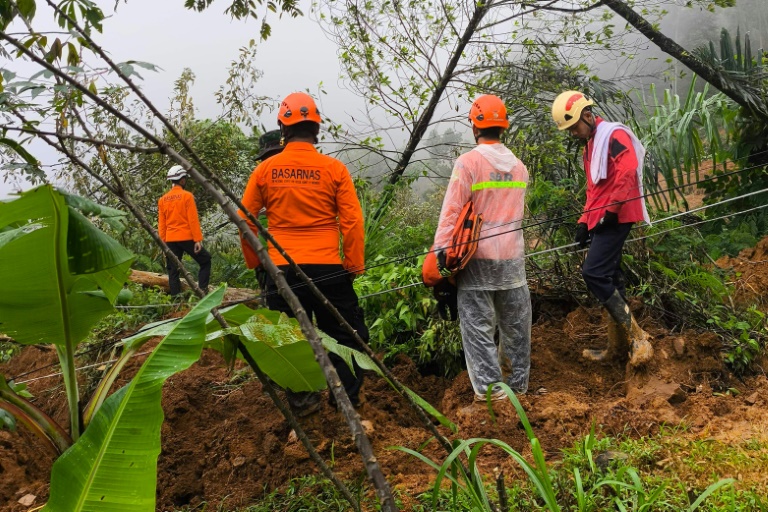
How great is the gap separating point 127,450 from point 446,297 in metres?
2.90

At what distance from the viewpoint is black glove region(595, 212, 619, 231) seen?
15.1 ft

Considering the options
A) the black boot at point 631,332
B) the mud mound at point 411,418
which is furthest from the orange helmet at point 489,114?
the mud mound at point 411,418

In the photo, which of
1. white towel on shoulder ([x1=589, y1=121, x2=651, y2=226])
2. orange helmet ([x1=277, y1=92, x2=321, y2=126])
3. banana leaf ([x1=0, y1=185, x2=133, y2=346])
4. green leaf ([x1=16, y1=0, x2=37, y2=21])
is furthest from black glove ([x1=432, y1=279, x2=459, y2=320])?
green leaf ([x1=16, y1=0, x2=37, y2=21])

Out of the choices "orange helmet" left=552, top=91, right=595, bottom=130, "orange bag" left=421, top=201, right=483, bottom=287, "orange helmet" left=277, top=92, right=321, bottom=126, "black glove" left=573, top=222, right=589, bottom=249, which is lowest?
"black glove" left=573, top=222, right=589, bottom=249

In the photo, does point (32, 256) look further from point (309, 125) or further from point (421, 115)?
point (421, 115)

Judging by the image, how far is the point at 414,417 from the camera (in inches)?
177

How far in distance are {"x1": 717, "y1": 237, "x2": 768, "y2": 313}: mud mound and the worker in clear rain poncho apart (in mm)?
2435

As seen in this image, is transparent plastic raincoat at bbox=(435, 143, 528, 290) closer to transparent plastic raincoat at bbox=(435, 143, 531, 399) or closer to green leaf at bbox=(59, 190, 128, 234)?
transparent plastic raincoat at bbox=(435, 143, 531, 399)

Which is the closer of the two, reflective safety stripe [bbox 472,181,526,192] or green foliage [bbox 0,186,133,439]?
green foliage [bbox 0,186,133,439]

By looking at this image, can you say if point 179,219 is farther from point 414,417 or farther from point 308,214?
point 414,417

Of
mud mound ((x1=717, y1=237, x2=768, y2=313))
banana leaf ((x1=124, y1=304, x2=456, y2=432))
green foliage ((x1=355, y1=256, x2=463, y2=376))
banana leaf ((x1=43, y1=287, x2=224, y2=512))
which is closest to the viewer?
banana leaf ((x1=43, y1=287, x2=224, y2=512))

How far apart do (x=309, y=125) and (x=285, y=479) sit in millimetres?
2136

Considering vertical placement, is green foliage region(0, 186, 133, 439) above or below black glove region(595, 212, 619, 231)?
above

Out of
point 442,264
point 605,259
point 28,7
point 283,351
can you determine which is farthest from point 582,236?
point 28,7
